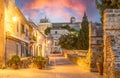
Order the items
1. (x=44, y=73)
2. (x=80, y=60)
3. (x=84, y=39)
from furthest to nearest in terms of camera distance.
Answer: (x=84, y=39)
(x=80, y=60)
(x=44, y=73)

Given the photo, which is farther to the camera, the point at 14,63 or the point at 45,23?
the point at 45,23

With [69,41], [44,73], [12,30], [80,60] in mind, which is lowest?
[44,73]

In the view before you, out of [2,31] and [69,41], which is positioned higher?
[2,31]

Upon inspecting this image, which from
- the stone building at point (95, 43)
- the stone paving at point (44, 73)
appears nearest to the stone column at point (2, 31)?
the stone paving at point (44, 73)

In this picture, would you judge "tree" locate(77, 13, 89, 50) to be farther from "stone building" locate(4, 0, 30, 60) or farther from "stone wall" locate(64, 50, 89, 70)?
"stone building" locate(4, 0, 30, 60)

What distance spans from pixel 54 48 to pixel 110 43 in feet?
342

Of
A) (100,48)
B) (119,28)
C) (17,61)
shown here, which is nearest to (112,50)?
(119,28)

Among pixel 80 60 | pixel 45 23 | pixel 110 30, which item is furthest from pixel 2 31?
pixel 45 23

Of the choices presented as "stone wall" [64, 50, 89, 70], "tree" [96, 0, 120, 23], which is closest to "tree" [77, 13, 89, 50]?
"stone wall" [64, 50, 89, 70]

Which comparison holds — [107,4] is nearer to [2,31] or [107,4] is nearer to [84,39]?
[2,31]

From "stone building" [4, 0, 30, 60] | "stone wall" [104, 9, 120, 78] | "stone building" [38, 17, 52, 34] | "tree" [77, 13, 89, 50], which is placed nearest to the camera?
"stone wall" [104, 9, 120, 78]

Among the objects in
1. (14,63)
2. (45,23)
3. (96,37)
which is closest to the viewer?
(96,37)

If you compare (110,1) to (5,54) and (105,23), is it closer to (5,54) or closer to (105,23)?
(105,23)

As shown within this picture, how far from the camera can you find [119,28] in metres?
14.9
